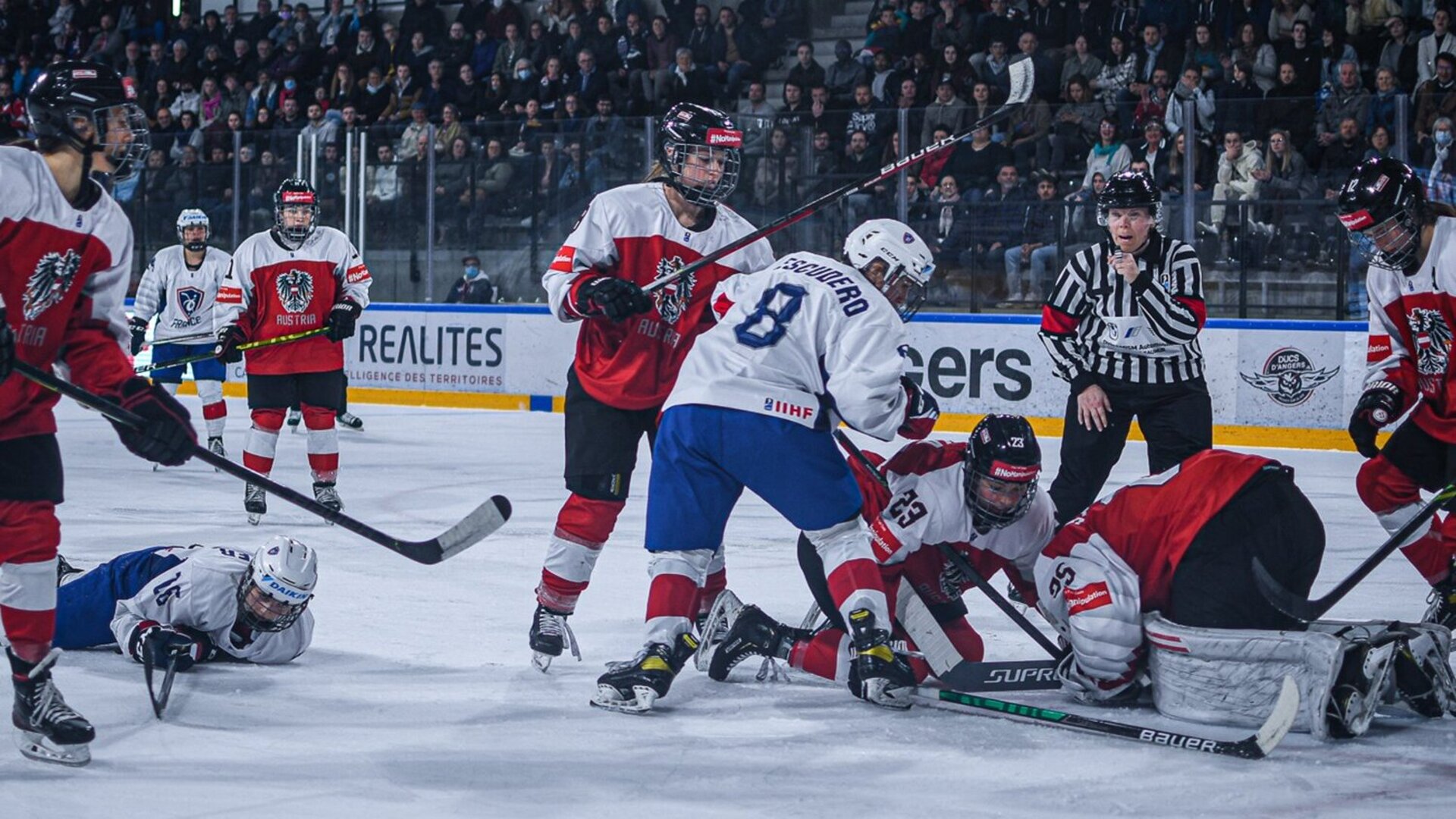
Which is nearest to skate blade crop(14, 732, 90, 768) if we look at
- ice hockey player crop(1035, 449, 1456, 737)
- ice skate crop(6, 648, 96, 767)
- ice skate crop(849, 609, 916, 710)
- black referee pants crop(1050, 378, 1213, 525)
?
ice skate crop(6, 648, 96, 767)

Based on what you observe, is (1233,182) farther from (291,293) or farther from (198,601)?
(198,601)

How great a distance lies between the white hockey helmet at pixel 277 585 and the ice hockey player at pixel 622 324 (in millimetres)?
534

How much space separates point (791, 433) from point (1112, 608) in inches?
28.3

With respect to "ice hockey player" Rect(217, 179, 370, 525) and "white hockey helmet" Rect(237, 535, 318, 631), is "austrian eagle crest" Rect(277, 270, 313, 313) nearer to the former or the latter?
"ice hockey player" Rect(217, 179, 370, 525)

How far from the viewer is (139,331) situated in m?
8.65

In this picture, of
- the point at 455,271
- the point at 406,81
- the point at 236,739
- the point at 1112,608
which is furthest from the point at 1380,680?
the point at 406,81

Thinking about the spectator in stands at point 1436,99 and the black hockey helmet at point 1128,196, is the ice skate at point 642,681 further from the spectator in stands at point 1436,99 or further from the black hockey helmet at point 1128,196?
the spectator in stands at point 1436,99

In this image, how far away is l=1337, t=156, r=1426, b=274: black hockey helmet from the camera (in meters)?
3.80

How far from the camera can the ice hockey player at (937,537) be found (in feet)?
11.0

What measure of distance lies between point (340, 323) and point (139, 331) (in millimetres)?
2819

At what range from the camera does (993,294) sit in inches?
364

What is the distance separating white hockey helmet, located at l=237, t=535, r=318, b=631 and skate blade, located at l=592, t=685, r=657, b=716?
2.30 ft

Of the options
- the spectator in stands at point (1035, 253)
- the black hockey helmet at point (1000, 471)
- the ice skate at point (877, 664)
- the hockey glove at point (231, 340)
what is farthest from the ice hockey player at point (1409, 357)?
the spectator in stands at point (1035, 253)

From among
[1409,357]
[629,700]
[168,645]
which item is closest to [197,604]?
[168,645]
